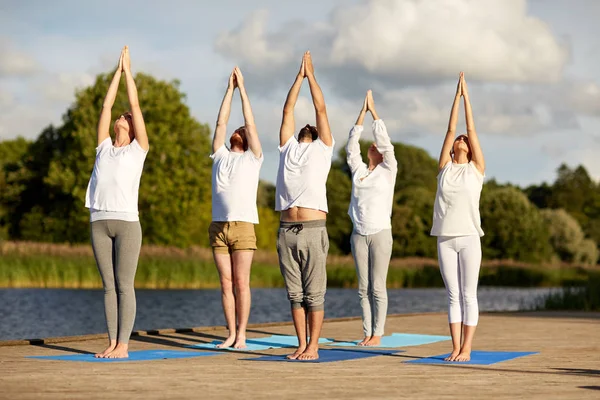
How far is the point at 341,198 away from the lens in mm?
60750

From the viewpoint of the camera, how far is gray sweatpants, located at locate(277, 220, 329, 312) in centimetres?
779

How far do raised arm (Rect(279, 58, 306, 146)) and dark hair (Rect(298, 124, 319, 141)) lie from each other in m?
0.08

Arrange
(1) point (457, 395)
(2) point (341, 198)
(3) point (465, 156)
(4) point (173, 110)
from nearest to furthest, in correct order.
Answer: (1) point (457, 395)
(3) point (465, 156)
(4) point (173, 110)
(2) point (341, 198)

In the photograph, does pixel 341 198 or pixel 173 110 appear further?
pixel 341 198

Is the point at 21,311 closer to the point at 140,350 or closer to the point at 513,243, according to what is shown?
the point at 140,350

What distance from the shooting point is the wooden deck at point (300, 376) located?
5727mm

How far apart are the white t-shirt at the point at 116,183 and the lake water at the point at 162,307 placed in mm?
9781

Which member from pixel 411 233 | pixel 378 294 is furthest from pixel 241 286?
pixel 411 233

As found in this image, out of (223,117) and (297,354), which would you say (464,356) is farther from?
(223,117)

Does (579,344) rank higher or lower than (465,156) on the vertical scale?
lower

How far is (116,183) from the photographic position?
7.90 m

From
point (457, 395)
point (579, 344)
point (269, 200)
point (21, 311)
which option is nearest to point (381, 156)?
point (579, 344)

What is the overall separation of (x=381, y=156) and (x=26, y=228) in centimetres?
4046

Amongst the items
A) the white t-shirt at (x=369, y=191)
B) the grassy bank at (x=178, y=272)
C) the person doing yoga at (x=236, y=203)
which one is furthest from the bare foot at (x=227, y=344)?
the grassy bank at (x=178, y=272)
